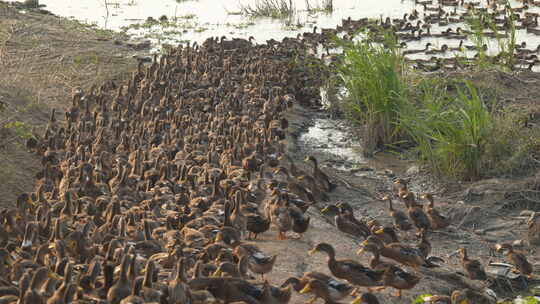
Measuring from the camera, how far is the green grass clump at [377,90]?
41.6 feet

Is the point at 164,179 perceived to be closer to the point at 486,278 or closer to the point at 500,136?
the point at 486,278

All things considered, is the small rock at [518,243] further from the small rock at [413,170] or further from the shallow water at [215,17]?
the shallow water at [215,17]

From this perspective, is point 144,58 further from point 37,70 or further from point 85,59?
point 37,70

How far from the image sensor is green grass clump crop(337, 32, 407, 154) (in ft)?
41.6

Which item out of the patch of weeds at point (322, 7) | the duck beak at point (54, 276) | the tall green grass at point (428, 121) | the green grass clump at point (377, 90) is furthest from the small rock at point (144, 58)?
the duck beak at point (54, 276)

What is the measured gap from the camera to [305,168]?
38.9 ft

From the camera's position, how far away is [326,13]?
24891 millimetres

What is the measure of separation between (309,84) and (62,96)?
4.43m

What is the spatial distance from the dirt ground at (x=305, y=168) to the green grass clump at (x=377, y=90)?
57 centimetres

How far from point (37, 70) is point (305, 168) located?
610cm

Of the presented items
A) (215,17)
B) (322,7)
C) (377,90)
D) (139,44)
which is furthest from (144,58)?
(322,7)

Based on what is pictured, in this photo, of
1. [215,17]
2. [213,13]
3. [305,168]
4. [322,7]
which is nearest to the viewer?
[305,168]

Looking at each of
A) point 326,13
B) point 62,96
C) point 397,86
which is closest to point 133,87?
point 62,96

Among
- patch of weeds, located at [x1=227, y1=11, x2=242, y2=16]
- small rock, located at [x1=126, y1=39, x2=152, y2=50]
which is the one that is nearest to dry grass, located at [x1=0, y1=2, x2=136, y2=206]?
small rock, located at [x1=126, y1=39, x2=152, y2=50]
